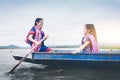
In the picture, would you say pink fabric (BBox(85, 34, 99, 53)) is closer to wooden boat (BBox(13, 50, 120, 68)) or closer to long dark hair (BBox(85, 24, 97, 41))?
long dark hair (BBox(85, 24, 97, 41))

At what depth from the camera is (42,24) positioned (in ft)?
51.5

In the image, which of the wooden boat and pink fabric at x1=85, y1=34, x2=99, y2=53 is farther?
pink fabric at x1=85, y1=34, x2=99, y2=53

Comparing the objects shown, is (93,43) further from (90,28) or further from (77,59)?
(77,59)

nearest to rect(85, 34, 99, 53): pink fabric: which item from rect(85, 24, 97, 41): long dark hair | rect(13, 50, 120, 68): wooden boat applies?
rect(85, 24, 97, 41): long dark hair

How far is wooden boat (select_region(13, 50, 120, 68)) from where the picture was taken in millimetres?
13530

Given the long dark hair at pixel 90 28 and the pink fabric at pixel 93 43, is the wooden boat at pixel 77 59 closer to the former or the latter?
the pink fabric at pixel 93 43

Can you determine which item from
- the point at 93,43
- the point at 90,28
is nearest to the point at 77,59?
the point at 93,43

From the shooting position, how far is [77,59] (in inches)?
557

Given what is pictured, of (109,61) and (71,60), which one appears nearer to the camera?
(109,61)

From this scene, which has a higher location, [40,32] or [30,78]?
[40,32]

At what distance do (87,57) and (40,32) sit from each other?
3.40 m

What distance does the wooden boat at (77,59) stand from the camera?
533 inches

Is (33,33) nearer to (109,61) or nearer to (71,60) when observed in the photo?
(71,60)

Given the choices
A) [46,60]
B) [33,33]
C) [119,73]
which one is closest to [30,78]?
[46,60]
